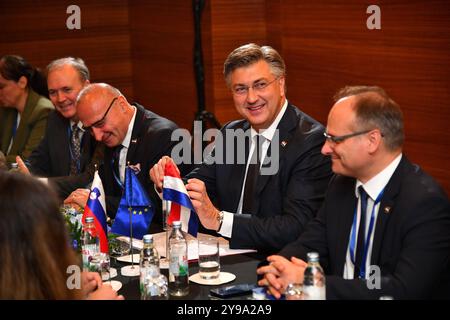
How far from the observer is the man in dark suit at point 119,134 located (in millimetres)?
4320

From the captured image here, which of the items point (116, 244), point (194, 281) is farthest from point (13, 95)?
point (194, 281)

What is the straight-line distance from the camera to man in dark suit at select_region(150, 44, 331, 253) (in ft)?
11.7

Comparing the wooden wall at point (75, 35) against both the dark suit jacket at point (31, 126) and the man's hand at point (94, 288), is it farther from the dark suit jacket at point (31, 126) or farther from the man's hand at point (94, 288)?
the man's hand at point (94, 288)

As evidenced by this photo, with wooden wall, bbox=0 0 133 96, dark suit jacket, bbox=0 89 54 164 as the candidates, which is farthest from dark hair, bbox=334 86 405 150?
wooden wall, bbox=0 0 133 96

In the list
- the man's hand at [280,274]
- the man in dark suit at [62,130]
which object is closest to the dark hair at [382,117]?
the man's hand at [280,274]

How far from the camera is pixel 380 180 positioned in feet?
9.91

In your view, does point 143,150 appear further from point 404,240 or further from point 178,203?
point 404,240

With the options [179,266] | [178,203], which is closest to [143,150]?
[178,203]

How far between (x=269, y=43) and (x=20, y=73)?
188cm

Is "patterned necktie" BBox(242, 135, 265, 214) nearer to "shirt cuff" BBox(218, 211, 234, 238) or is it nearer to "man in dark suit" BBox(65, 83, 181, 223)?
"shirt cuff" BBox(218, 211, 234, 238)

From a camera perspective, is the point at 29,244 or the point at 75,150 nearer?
the point at 29,244

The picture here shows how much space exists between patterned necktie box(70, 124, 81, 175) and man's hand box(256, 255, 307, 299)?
2336 mm

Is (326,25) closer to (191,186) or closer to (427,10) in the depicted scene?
(427,10)
